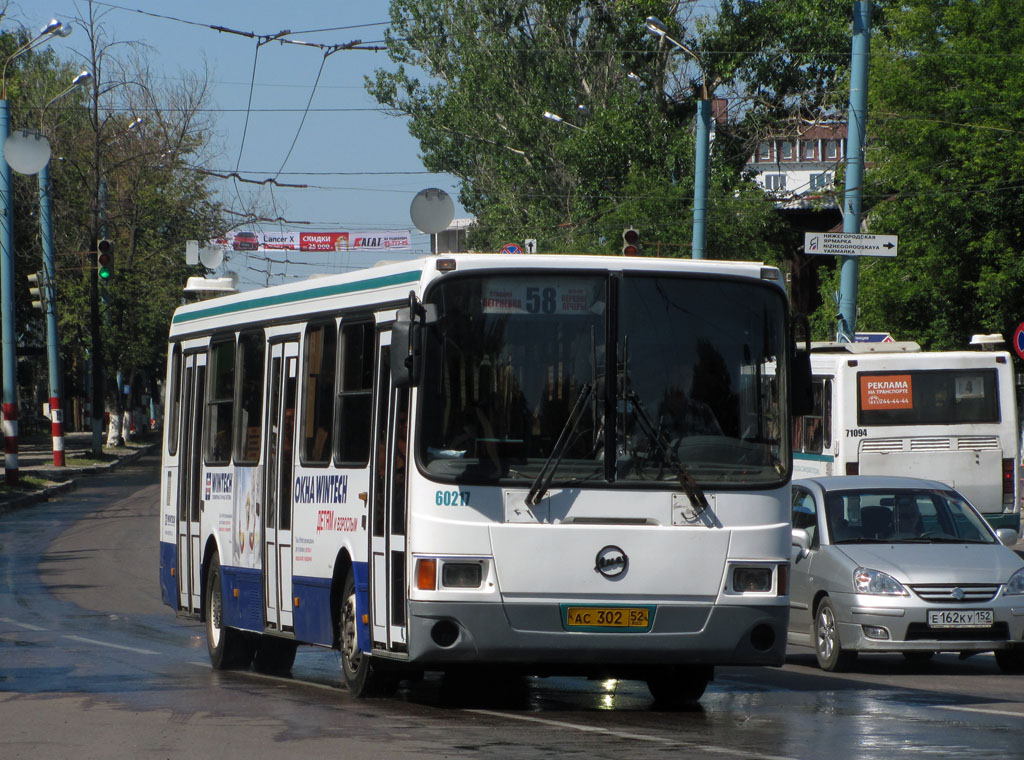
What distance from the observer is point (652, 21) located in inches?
1257

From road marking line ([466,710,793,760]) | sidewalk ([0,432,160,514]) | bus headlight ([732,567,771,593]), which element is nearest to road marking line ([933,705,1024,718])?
bus headlight ([732,567,771,593])

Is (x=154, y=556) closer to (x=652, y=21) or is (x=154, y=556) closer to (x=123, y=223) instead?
(x=652, y=21)

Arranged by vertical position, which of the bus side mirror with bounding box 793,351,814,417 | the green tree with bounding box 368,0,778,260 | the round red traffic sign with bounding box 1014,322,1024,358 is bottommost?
the bus side mirror with bounding box 793,351,814,417

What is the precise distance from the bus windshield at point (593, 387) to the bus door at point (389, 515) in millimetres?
418

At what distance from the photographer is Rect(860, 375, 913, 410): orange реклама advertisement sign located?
26.0 m

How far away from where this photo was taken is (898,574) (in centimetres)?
1335

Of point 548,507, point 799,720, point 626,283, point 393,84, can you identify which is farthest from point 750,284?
point 393,84

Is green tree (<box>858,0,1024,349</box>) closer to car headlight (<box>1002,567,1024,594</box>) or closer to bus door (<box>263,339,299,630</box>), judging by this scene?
car headlight (<box>1002,567,1024,594</box>)

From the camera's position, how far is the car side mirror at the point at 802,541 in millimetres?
14281

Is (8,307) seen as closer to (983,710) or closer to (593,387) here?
(593,387)

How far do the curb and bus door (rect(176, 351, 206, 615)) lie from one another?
21207 mm

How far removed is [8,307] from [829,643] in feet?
90.1

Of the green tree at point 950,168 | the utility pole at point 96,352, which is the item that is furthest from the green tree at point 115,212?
the green tree at point 950,168

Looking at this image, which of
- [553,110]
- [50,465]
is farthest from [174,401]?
[553,110]
